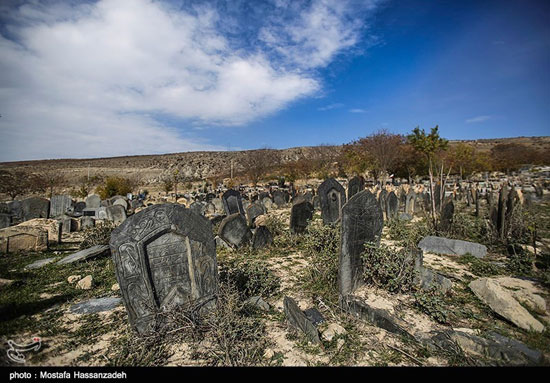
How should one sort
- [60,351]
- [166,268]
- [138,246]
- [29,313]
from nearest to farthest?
[60,351] → [138,246] → [166,268] → [29,313]

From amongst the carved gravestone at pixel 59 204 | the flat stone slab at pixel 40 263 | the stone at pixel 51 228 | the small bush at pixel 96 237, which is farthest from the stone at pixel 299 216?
the carved gravestone at pixel 59 204

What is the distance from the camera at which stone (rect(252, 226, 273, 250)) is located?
6.84 meters

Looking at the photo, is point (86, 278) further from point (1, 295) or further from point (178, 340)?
point (178, 340)

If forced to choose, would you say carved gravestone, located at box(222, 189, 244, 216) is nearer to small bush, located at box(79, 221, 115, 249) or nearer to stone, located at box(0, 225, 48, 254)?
small bush, located at box(79, 221, 115, 249)

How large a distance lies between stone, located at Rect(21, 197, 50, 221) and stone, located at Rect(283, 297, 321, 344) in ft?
44.0

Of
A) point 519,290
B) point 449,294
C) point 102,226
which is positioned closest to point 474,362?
point 449,294

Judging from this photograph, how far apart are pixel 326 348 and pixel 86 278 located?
4597 mm

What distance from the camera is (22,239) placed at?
687 centimetres

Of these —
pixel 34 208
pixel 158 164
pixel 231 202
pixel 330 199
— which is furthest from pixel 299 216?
pixel 158 164

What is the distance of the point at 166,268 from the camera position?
3.43 metres

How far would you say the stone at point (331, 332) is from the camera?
10.0 ft

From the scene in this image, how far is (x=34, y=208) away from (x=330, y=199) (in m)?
13.3

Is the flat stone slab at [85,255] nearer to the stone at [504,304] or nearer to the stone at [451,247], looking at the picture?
the stone at [504,304]

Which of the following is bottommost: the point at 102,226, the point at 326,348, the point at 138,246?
the point at 326,348
